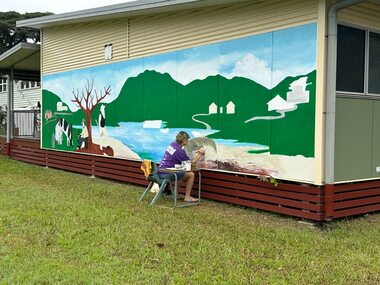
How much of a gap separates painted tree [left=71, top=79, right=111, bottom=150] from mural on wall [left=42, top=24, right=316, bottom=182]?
23 mm

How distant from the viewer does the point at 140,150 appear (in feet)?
31.5

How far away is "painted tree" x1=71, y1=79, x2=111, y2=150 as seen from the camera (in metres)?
10.9

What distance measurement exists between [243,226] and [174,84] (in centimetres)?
346

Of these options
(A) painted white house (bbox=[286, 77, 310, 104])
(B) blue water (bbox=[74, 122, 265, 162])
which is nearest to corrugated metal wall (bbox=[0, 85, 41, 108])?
(B) blue water (bbox=[74, 122, 265, 162])

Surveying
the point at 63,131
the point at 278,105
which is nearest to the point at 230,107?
the point at 278,105

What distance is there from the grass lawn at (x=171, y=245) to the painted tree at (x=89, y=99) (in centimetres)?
341

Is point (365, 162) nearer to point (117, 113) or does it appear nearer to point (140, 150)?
point (140, 150)

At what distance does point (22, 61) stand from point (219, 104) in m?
9.19

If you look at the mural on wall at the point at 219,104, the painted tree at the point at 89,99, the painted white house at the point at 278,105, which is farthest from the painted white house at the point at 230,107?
the painted tree at the point at 89,99

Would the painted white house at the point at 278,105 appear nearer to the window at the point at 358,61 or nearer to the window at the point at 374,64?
the window at the point at 358,61

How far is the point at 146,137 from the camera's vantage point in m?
9.45

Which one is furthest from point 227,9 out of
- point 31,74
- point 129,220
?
point 31,74

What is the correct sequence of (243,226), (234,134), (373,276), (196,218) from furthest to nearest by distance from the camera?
(234,134), (196,218), (243,226), (373,276)

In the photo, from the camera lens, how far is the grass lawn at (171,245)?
169 inches
